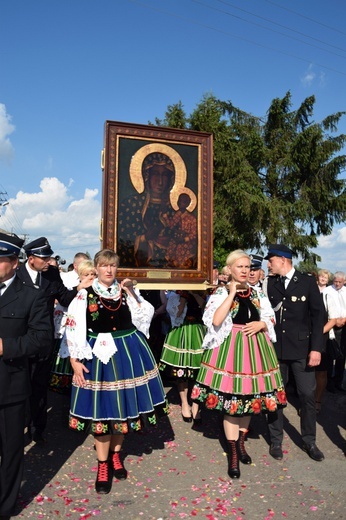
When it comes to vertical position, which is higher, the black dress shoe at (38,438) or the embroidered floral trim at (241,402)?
the embroidered floral trim at (241,402)

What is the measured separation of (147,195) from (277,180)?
679 inches

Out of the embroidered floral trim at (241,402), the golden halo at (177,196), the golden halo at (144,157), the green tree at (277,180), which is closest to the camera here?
the embroidered floral trim at (241,402)

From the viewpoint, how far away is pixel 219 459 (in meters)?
4.17

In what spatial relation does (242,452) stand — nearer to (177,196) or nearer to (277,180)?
(177,196)

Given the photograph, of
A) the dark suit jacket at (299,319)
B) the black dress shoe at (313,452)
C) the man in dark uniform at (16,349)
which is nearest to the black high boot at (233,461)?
the black dress shoe at (313,452)

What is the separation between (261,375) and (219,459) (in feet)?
3.02

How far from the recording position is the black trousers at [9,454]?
294 cm

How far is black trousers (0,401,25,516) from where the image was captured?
9.65ft

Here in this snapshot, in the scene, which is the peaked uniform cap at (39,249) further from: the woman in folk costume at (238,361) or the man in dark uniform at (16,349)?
the woman in folk costume at (238,361)

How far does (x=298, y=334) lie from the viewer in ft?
14.4

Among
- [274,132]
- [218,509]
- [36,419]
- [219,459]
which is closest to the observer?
[218,509]

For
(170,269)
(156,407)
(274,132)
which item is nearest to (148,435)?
(156,407)

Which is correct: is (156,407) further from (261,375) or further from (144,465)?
(261,375)

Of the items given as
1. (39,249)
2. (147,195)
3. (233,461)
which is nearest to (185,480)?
(233,461)
